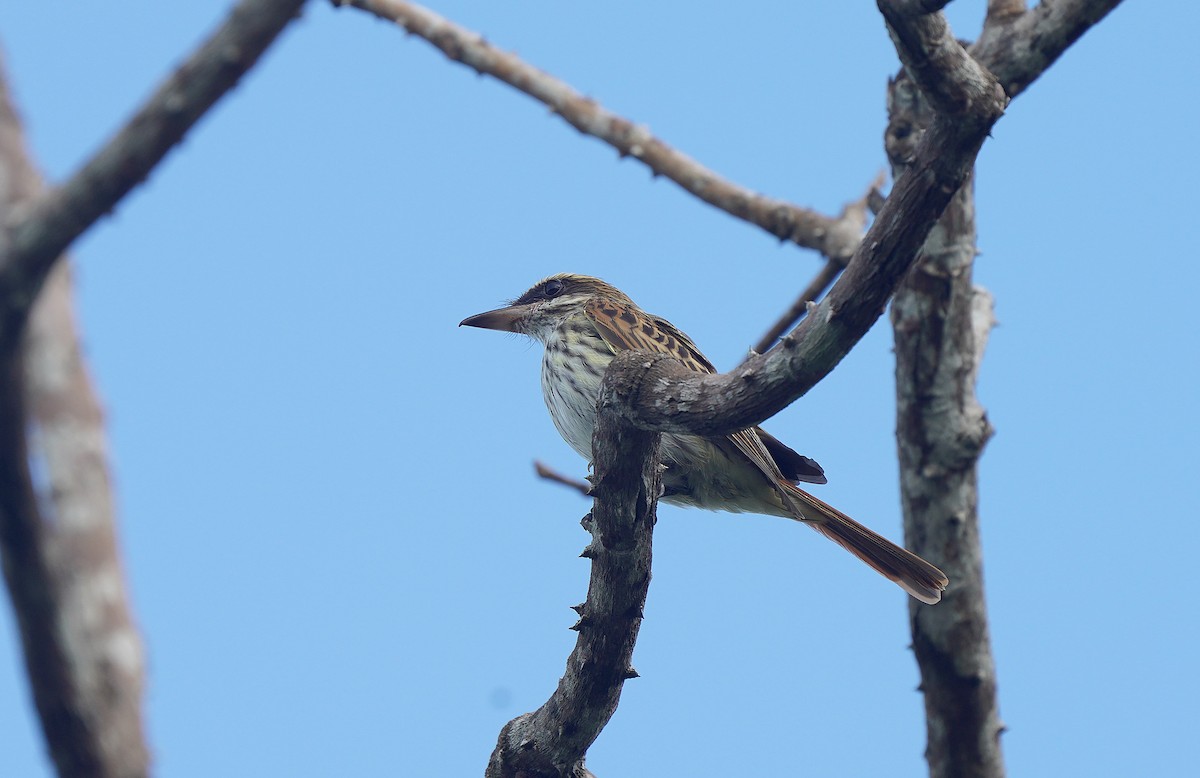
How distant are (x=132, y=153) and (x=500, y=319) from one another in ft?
10.0

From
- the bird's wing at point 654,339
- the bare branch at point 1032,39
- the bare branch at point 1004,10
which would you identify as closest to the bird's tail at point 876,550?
the bird's wing at point 654,339

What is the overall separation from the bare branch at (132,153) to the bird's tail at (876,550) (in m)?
2.89

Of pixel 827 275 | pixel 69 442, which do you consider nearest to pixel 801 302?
pixel 827 275

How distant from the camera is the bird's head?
21.0 feet

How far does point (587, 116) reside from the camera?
7.21 meters

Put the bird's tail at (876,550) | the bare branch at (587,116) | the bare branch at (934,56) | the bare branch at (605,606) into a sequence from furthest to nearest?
the bare branch at (587,116)
the bird's tail at (876,550)
the bare branch at (605,606)
the bare branch at (934,56)

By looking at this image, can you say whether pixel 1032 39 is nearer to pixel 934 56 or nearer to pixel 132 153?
pixel 934 56

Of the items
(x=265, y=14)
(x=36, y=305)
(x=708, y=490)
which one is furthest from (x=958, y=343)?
(x=36, y=305)

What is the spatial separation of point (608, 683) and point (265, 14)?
2.50 meters

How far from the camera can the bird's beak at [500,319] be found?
6590 millimetres

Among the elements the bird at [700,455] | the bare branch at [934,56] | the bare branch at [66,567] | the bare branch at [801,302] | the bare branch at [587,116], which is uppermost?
the bare branch at [587,116]

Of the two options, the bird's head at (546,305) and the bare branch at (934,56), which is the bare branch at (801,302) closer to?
the bird's head at (546,305)

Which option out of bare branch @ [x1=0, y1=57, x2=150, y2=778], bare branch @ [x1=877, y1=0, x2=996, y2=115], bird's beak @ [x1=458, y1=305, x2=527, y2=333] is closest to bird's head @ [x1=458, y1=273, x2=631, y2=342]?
bird's beak @ [x1=458, y1=305, x2=527, y2=333]

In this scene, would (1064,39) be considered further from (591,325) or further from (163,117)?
(163,117)
